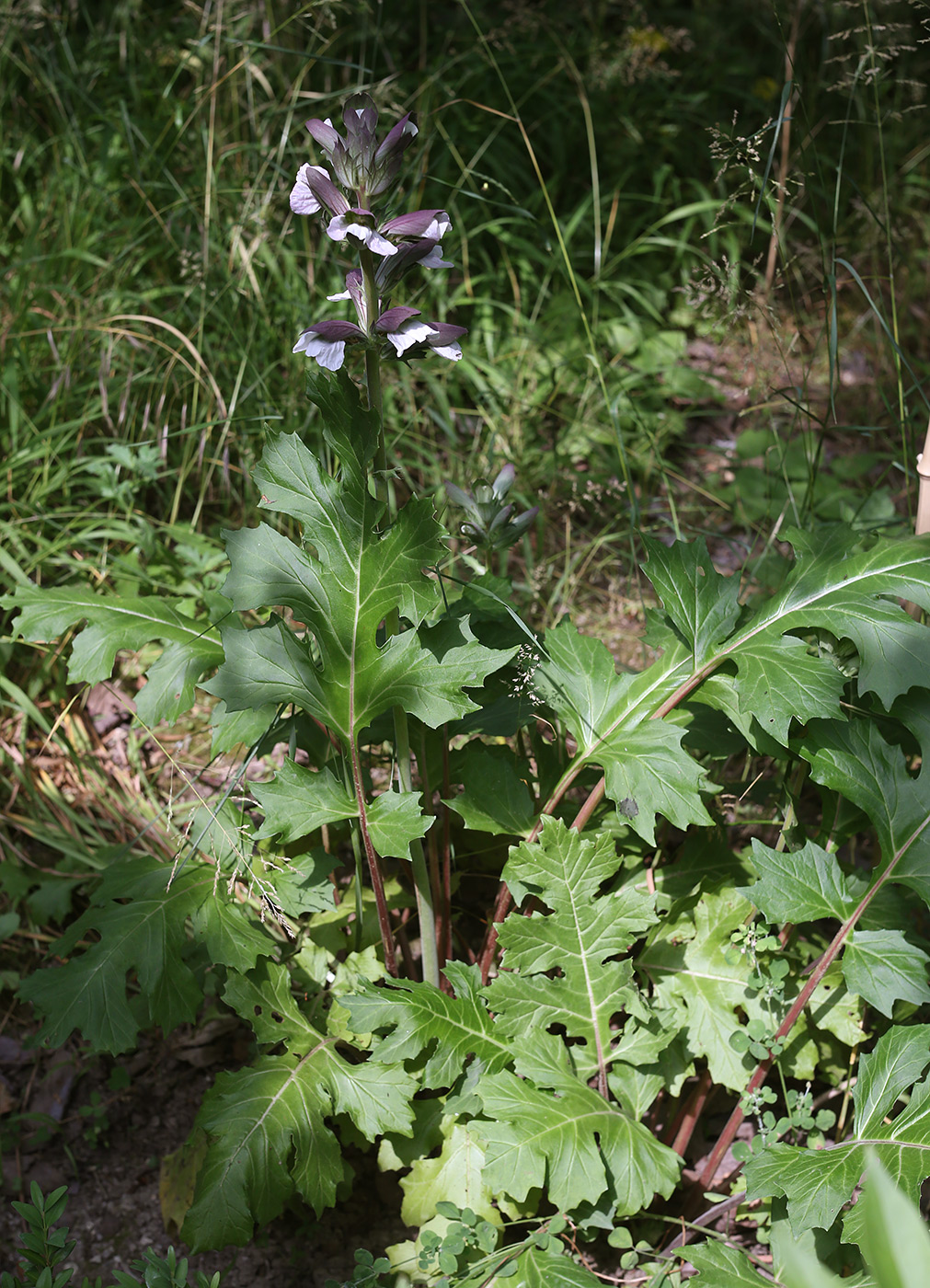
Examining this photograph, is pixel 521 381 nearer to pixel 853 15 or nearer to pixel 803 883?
pixel 803 883

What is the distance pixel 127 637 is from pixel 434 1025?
0.93m

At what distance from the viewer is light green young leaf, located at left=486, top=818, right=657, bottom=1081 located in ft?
5.79

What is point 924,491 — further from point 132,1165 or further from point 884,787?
point 132,1165

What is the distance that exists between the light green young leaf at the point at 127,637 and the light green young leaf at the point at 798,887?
3.64 feet

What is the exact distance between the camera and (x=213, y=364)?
122 inches

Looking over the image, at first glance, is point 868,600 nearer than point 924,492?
Yes

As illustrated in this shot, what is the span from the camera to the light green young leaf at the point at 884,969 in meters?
1.66

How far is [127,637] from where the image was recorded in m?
1.93

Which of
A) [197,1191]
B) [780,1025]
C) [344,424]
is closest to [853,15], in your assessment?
[344,424]

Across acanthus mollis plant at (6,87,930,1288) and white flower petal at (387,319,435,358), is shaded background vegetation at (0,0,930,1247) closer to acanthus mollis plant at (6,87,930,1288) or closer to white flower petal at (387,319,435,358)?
acanthus mollis plant at (6,87,930,1288)

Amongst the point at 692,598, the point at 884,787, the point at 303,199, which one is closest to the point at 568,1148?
the point at 884,787

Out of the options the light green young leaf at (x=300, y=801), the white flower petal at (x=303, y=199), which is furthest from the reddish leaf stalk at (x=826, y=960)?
the white flower petal at (x=303, y=199)

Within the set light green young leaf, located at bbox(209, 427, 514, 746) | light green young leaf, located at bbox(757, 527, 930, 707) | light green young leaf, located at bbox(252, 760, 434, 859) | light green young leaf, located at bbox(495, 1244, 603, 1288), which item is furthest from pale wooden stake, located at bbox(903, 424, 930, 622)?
light green young leaf, located at bbox(495, 1244, 603, 1288)

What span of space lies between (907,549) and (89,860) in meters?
1.98
